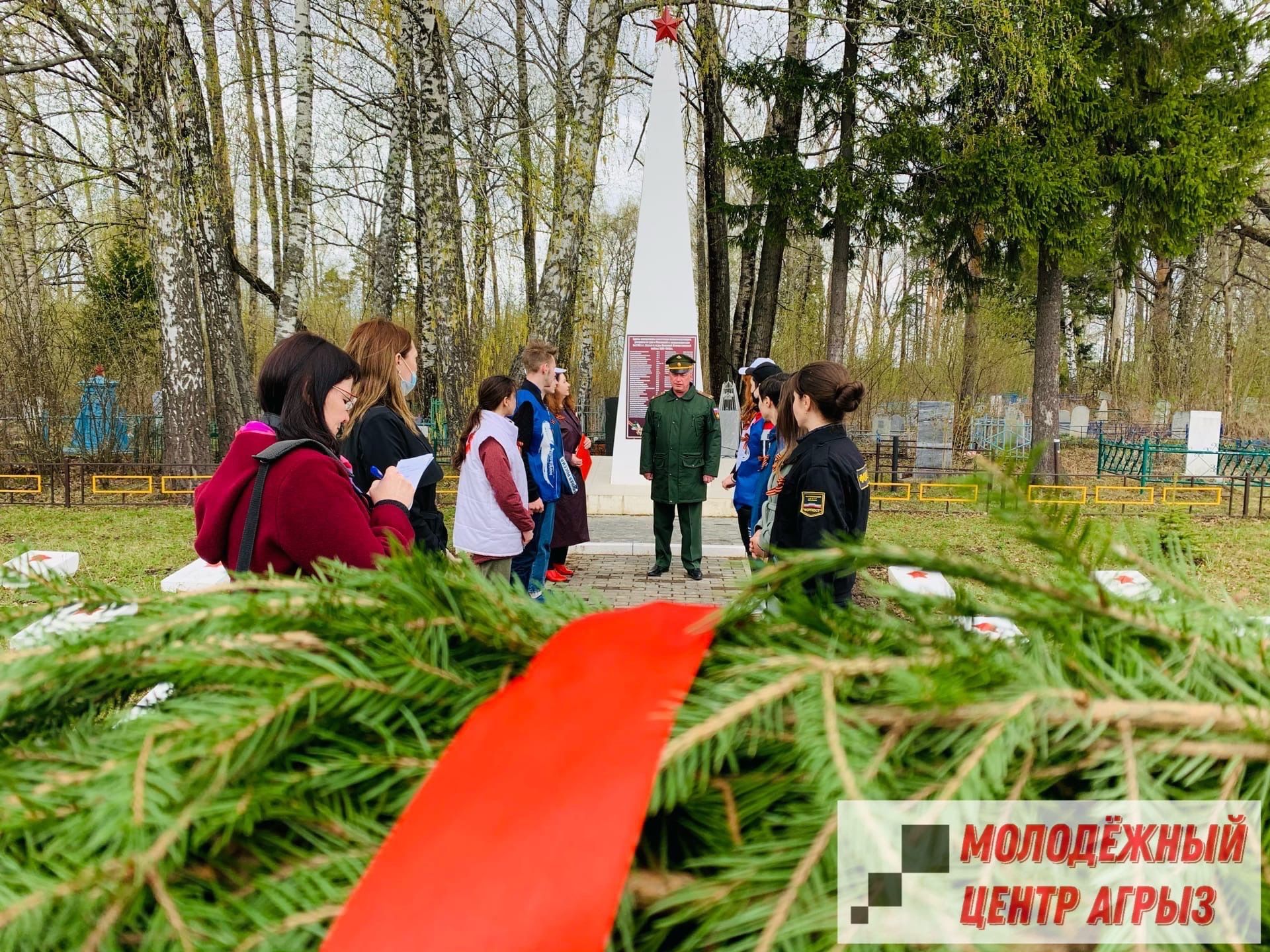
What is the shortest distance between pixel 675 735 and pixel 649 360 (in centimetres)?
1095

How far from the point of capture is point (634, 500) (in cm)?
1141

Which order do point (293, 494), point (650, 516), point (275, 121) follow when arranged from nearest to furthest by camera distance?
1. point (293, 494)
2. point (650, 516)
3. point (275, 121)

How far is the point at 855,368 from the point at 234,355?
15568 mm

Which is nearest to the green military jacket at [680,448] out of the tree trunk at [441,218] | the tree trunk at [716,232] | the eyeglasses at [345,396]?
the tree trunk at [441,218]

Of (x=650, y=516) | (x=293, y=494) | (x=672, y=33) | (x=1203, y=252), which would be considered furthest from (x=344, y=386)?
(x=1203, y=252)

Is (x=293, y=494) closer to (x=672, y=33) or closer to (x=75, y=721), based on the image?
(x=75, y=721)

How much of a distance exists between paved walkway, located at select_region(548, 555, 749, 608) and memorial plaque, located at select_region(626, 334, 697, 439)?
3176mm

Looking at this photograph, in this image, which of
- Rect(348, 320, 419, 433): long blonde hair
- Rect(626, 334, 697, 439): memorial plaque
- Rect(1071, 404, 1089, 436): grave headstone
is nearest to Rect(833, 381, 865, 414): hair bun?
Rect(348, 320, 419, 433): long blonde hair

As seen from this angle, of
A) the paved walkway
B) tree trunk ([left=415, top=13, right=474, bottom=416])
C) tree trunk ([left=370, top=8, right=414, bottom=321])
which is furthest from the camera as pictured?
tree trunk ([left=370, top=8, right=414, bottom=321])

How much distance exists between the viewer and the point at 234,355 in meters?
13.7

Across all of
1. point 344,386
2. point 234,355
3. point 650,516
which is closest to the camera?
point 344,386

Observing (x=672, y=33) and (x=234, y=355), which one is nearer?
(x=672, y=33)

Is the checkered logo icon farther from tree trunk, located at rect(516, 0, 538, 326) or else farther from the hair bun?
tree trunk, located at rect(516, 0, 538, 326)

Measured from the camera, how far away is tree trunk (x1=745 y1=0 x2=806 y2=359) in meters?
13.7
